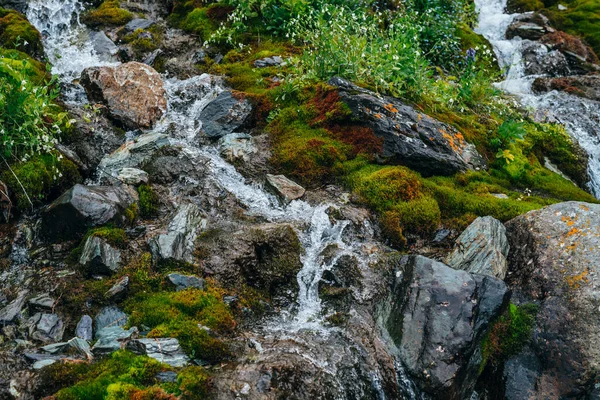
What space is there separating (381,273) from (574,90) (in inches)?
391

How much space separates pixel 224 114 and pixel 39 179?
3.65 meters

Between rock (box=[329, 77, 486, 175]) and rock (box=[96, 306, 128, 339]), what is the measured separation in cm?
498

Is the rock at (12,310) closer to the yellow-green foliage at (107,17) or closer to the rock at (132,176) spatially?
the rock at (132,176)

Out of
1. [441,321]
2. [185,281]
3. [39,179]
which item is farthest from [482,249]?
[39,179]

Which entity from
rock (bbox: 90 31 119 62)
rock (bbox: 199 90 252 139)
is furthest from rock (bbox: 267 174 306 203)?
rock (bbox: 90 31 119 62)

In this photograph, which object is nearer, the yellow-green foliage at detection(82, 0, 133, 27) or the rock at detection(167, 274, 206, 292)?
the rock at detection(167, 274, 206, 292)

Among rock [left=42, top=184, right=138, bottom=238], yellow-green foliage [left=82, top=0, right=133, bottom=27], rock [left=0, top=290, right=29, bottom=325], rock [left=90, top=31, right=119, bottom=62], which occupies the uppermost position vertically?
yellow-green foliage [left=82, top=0, right=133, bottom=27]

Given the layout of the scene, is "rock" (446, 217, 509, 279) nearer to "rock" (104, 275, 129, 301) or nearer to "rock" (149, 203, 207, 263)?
"rock" (149, 203, 207, 263)

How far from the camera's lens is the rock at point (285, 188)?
8.07 meters

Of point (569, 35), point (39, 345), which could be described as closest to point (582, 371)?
point (39, 345)

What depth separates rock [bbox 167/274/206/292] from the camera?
6.11 metres

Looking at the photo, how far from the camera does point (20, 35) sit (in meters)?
12.4

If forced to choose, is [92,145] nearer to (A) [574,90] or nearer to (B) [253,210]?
(B) [253,210]

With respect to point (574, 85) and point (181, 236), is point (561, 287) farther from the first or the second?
point (574, 85)
